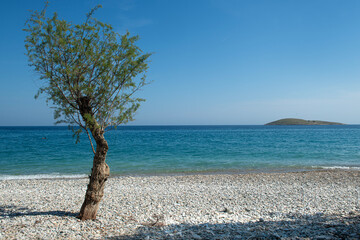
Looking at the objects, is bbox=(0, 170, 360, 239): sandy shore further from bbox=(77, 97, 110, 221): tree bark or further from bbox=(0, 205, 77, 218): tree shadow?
bbox=(77, 97, 110, 221): tree bark

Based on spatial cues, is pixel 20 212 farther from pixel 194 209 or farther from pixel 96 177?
pixel 194 209

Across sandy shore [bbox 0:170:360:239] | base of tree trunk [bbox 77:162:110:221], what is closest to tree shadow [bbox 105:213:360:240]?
sandy shore [bbox 0:170:360:239]

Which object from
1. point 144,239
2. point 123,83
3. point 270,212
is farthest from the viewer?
point 270,212

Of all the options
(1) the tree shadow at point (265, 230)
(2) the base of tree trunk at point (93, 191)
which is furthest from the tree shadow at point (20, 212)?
(1) the tree shadow at point (265, 230)

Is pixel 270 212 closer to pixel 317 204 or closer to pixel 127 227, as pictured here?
pixel 317 204

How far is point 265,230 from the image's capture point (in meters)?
6.46

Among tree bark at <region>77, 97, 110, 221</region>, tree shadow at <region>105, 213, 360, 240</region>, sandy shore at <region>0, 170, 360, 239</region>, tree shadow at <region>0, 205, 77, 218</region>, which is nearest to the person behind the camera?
tree shadow at <region>105, 213, 360, 240</region>

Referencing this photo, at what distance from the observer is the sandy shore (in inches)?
251

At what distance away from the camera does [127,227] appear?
7.00 metres

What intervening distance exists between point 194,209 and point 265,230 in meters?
3.29

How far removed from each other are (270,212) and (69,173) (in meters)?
16.3

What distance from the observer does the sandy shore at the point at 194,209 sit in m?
6.38

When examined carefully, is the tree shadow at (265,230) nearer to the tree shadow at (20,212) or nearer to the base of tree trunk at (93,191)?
the base of tree trunk at (93,191)

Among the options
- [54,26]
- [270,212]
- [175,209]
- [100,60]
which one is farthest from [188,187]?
[54,26]
